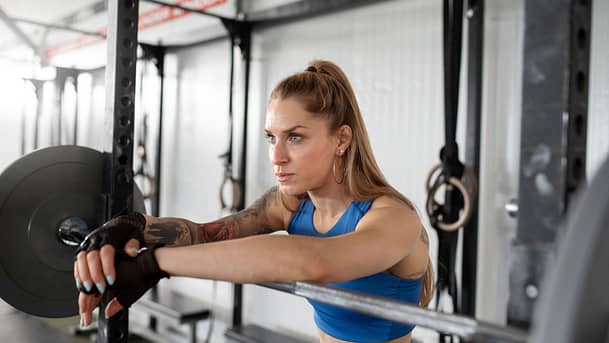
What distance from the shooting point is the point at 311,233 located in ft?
5.40

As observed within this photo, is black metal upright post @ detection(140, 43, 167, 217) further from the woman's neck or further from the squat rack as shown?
the woman's neck

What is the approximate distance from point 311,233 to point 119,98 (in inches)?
26.4

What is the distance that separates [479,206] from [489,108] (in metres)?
0.44

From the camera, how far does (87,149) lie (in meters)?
1.41

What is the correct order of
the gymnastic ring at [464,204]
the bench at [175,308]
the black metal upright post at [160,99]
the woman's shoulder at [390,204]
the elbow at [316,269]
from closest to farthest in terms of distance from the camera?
the elbow at [316,269] < the woman's shoulder at [390,204] < the gymnastic ring at [464,204] < the bench at [175,308] < the black metal upright post at [160,99]

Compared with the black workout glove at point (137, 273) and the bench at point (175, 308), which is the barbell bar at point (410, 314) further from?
the bench at point (175, 308)

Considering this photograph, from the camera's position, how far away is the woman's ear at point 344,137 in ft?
4.90

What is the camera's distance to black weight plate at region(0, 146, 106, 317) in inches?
53.2

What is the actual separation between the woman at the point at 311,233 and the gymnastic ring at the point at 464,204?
0.65 m

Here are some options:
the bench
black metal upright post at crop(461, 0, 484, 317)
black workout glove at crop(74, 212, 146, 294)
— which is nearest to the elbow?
black workout glove at crop(74, 212, 146, 294)

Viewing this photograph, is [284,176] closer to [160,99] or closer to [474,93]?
[474,93]

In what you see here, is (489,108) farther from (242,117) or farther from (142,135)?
(142,135)

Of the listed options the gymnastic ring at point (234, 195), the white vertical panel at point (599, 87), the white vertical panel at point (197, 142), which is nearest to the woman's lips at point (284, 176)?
the white vertical panel at point (599, 87)

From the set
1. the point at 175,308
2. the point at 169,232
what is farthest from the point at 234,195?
the point at 169,232
